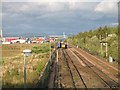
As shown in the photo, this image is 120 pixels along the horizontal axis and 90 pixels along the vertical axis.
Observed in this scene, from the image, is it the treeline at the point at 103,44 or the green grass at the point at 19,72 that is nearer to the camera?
the green grass at the point at 19,72

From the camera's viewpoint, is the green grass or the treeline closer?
the green grass

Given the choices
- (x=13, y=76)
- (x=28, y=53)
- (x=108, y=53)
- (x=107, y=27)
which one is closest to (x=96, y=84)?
(x=13, y=76)

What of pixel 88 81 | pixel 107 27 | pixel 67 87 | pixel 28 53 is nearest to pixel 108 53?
pixel 88 81

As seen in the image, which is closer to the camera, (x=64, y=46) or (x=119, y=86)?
(x=119, y=86)

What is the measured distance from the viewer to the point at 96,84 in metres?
19.7

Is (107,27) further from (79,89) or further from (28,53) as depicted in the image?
(28,53)

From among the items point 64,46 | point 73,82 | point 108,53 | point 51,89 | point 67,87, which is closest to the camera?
point 51,89

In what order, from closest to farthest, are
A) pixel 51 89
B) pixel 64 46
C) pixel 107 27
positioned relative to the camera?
1. pixel 51 89
2. pixel 64 46
3. pixel 107 27

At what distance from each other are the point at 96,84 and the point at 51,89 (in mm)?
3639

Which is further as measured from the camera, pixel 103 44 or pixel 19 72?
pixel 103 44

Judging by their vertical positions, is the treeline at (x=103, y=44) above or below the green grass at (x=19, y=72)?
above

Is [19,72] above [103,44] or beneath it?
beneath

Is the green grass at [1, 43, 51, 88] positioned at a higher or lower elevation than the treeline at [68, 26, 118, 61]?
lower

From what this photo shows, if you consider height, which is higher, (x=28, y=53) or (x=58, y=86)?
(x=28, y=53)
